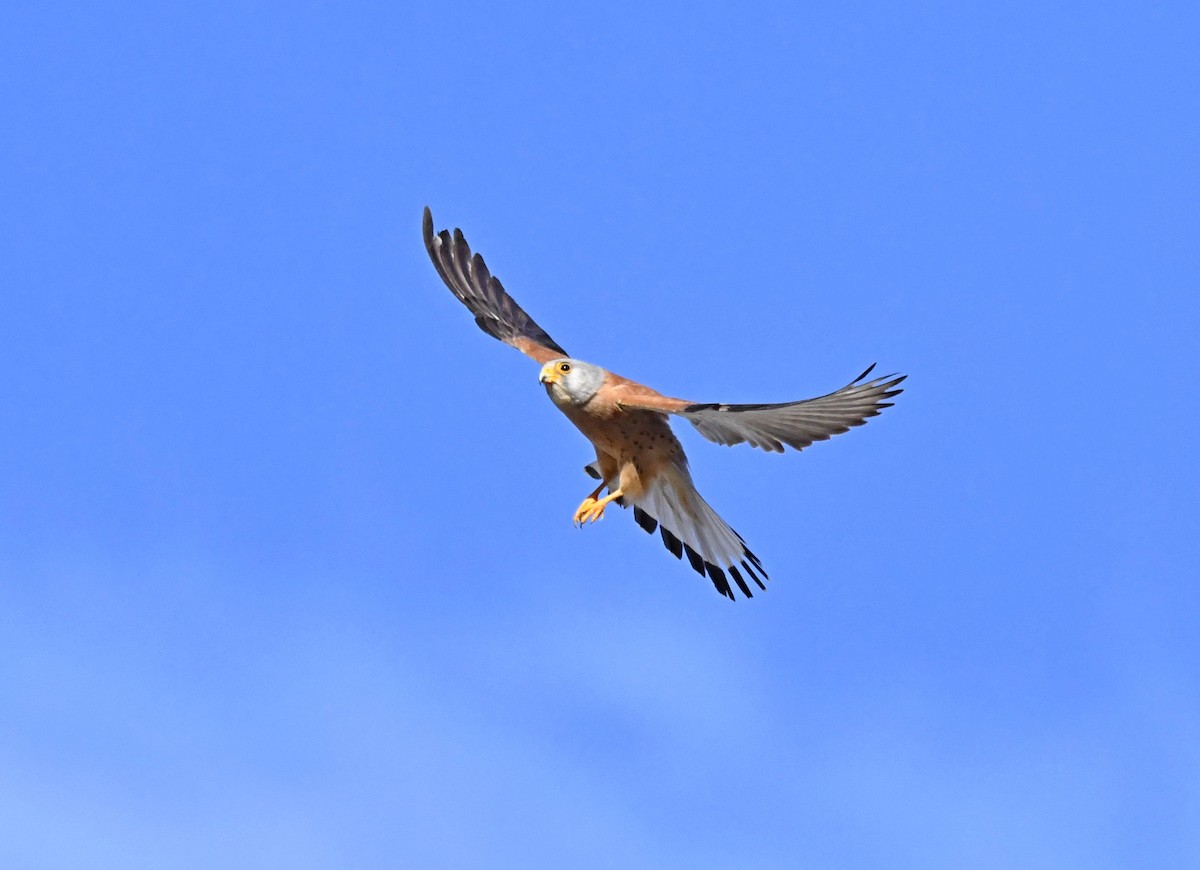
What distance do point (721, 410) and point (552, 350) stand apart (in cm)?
360

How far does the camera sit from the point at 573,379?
12492mm

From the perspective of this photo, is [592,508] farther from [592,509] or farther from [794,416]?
[794,416]

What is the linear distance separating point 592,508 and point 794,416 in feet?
7.27

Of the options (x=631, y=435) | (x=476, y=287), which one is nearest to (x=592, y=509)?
(x=631, y=435)

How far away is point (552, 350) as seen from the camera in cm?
1455

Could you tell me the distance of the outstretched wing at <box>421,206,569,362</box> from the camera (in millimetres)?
15258

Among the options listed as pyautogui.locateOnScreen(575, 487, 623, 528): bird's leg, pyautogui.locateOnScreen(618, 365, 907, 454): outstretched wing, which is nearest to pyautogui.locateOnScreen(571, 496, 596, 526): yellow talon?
pyautogui.locateOnScreen(575, 487, 623, 528): bird's leg

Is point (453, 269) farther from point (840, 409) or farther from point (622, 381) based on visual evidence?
point (840, 409)

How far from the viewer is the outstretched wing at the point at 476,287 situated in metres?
15.3

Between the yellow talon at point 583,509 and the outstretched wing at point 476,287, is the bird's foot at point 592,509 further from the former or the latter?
the outstretched wing at point 476,287

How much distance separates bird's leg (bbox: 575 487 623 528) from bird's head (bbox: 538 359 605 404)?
0.86m

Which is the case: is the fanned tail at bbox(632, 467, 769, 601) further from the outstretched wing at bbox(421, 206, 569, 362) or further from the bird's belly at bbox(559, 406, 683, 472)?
the outstretched wing at bbox(421, 206, 569, 362)

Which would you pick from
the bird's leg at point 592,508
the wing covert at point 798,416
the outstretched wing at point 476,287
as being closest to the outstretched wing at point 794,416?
the wing covert at point 798,416

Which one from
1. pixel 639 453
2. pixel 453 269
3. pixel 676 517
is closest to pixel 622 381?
pixel 639 453
